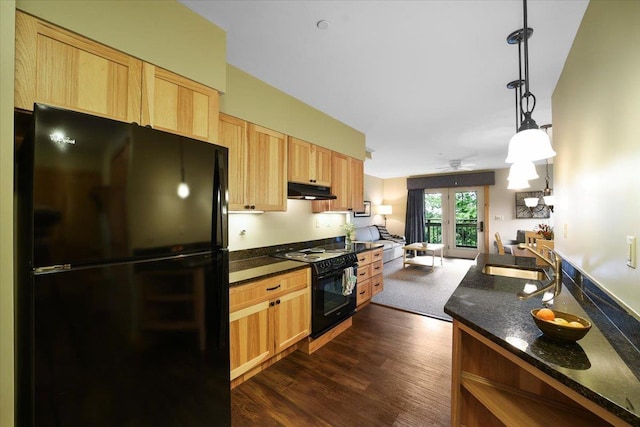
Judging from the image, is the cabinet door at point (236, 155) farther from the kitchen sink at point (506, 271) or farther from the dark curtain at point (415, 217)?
the dark curtain at point (415, 217)

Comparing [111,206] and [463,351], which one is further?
[463,351]

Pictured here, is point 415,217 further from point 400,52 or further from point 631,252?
point 631,252

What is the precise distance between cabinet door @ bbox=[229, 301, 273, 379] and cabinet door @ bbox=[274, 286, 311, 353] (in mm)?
99

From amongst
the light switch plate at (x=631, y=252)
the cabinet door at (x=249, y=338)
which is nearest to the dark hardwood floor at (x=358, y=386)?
the cabinet door at (x=249, y=338)

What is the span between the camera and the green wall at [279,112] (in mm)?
2266

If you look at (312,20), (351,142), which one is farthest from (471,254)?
(312,20)

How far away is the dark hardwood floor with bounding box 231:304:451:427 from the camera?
1.73 metres

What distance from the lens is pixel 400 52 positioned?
79.6 inches

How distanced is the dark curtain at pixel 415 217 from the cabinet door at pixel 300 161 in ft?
20.3

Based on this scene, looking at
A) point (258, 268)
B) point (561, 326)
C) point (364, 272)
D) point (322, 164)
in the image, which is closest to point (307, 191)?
point (322, 164)

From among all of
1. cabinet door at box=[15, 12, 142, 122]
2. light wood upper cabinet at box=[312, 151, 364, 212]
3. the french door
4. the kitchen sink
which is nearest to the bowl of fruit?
the kitchen sink

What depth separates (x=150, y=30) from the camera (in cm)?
147

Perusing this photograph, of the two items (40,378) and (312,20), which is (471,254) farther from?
(40,378)

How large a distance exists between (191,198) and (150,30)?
104 cm
